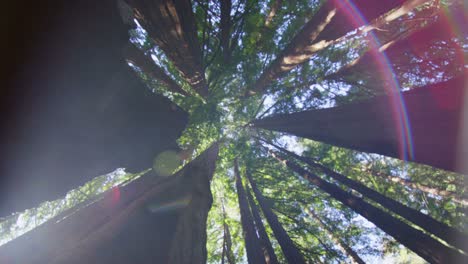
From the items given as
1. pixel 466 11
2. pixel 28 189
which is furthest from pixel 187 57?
pixel 466 11

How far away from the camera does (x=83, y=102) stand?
13.2 feet

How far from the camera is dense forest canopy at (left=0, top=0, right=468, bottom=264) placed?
265 cm

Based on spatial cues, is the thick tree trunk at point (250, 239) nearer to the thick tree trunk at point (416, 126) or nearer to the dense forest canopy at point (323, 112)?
the dense forest canopy at point (323, 112)

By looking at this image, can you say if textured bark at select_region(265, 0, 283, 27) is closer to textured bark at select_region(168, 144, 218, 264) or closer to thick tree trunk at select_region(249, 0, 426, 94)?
thick tree trunk at select_region(249, 0, 426, 94)

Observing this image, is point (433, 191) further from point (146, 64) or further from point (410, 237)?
point (146, 64)

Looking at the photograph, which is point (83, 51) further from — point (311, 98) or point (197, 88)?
point (311, 98)

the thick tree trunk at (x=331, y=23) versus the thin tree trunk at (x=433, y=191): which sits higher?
the thick tree trunk at (x=331, y=23)

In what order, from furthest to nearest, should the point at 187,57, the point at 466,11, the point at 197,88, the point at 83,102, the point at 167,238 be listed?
the point at 197,88 → the point at 187,57 → the point at 466,11 → the point at 83,102 → the point at 167,238

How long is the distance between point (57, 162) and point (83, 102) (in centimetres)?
182

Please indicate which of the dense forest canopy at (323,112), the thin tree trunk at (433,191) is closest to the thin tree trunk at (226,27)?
the dense forest canopy at (323,112)

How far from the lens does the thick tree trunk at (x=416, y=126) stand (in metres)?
1.90

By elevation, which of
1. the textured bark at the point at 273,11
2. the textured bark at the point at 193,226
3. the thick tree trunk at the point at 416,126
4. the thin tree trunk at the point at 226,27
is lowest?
the textured bark at the point at 193,226

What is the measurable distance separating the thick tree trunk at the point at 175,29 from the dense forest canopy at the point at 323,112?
5 centimetres

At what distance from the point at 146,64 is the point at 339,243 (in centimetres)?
1042
